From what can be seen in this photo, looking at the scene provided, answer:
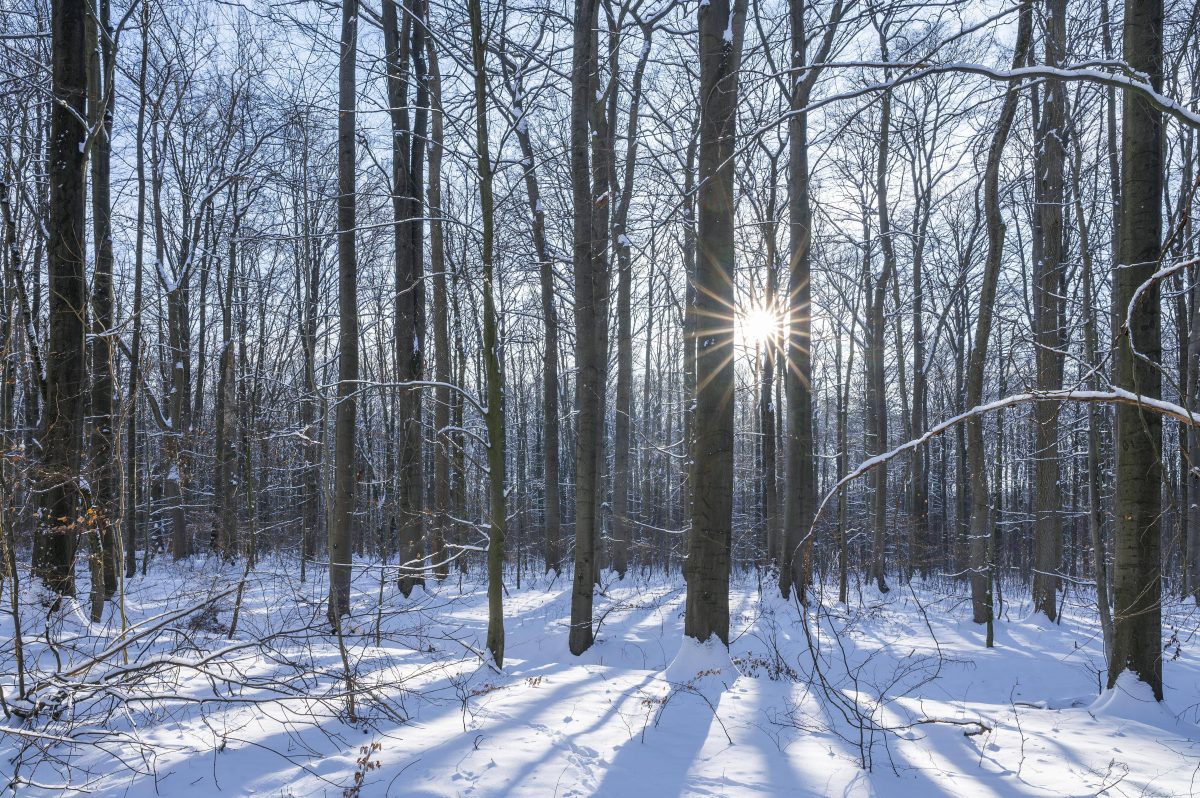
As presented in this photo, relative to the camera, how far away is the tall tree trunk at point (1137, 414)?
537 centimetres

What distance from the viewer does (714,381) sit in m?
7.03

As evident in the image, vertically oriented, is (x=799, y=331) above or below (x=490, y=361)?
above

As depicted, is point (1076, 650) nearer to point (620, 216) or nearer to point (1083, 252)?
point (1083, 252)

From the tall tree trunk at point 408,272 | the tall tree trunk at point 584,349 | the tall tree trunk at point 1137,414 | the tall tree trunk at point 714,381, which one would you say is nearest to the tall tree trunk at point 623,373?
the tall tree trunk at point 408,272

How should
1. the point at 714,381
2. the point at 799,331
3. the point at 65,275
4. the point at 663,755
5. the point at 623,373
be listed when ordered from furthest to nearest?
the point at 623,373 < the point at 799,331 < the point at 65,275 < the point at 714,381 < the point at 663,755

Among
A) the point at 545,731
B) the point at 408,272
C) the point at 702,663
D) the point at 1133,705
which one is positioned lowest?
the point at 702,663

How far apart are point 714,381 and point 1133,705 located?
4.31 meters

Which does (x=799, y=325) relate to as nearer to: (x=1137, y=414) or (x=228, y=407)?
(x=1137, y=414)

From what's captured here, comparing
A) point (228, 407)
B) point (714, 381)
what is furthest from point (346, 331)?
point (228, 407)

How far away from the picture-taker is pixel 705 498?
6.86 metres

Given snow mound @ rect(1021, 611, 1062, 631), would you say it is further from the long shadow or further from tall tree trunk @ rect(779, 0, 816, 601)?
the long shadow

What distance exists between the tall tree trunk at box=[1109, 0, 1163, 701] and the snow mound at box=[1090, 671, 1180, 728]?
72 mm

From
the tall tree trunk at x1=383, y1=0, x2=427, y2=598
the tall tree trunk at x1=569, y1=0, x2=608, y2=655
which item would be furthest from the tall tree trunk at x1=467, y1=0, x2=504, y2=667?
the tall tree trunk at x1=383, y1=0, x2=427, y2=598

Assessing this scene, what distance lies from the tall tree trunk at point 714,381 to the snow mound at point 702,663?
8cm
